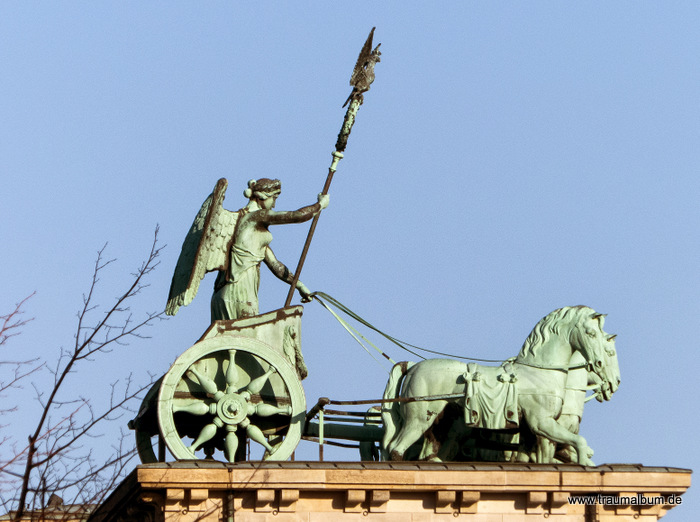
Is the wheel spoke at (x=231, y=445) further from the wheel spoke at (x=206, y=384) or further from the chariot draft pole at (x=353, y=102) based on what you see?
the chariot draft pole at (x=353, y=102)

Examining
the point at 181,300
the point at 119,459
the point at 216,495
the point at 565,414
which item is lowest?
the point at 119,459

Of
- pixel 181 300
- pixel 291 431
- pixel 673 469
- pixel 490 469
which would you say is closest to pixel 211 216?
pixel 181 300

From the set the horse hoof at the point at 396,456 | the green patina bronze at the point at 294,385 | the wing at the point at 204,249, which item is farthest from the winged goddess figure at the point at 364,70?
the horse hoof at the point at 396,456

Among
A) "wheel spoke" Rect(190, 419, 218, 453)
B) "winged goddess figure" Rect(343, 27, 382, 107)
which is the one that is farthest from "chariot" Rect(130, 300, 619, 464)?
"winged goddess figure" Rect(343, 27, 382, 107)

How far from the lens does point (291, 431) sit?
2166 cm

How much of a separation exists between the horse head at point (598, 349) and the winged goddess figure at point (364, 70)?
403 centimetres

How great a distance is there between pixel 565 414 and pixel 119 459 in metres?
8.02

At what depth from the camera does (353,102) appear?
23781 millimetres

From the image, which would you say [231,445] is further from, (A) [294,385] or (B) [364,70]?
A: (B) [364,70]

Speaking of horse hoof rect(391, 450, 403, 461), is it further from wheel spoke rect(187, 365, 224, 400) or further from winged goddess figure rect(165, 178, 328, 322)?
winged goddess figure rect(165, 178, 328, 322)

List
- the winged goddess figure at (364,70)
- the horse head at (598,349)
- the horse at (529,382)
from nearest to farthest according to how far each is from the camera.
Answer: the horse at (529,382) < the horse head at (598,349) < the winged goddess figure at (364,70)

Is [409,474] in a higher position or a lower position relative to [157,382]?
lower

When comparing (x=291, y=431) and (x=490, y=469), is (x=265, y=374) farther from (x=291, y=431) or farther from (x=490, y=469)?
(x=490, y=469)

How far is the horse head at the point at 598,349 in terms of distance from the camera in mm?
22672
